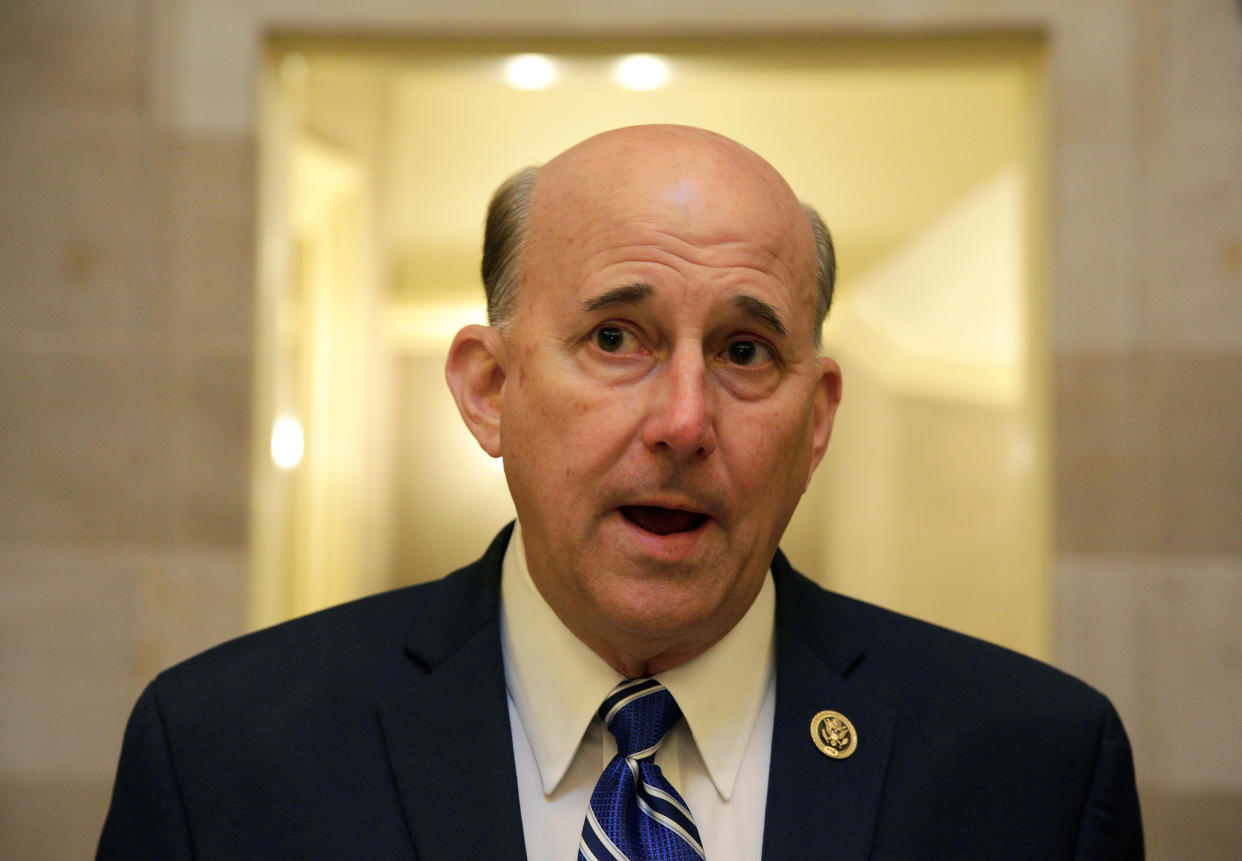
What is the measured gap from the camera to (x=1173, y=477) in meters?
2.50

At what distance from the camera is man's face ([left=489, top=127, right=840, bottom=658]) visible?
1.24 meters

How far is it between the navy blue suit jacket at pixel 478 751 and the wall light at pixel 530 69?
4.93 ft

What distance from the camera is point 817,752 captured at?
131cm

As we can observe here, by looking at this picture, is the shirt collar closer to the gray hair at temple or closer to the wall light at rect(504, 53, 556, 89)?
the gray hair at temple

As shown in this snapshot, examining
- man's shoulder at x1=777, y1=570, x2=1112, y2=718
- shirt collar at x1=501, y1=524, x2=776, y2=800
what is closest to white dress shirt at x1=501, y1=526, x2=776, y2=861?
shirt collar at x1=501, y1=524, x2=776, y2=800

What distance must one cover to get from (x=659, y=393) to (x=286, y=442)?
5.56ft

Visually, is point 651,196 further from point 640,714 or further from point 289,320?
point 289,320

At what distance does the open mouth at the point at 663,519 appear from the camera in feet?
4.14

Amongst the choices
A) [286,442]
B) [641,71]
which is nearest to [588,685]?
[286,442]

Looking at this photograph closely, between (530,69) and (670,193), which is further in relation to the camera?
(530,69)

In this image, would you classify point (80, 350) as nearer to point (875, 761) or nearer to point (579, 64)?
point (579, 64)

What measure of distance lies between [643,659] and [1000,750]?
412 mm

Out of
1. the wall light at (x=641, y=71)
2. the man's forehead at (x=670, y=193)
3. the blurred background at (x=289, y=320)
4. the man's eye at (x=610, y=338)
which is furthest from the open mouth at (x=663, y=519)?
the wall light at (x=641, y=71)

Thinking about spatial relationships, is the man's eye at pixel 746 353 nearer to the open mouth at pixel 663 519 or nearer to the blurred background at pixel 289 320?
the open mouth at pixel 663 519
